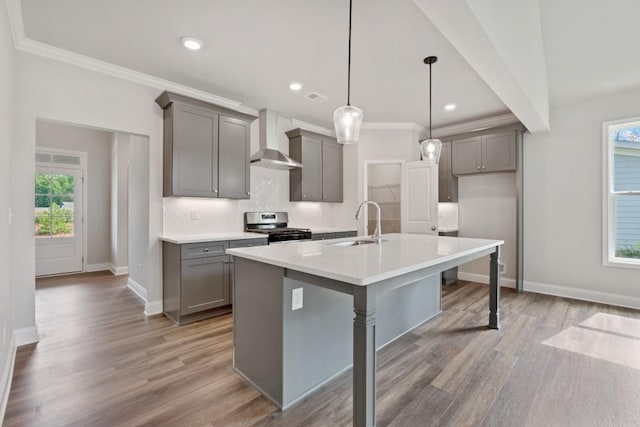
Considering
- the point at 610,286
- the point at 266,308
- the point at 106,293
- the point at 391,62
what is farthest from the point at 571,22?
the point at 106,293

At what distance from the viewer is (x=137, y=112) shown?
10.9 ft

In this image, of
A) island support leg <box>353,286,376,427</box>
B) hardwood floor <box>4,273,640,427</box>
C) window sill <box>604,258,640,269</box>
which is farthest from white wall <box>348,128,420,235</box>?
island support leg <box>353,286,376,427</box>

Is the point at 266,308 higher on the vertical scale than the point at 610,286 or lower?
higher

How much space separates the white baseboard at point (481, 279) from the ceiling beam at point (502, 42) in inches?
98.8

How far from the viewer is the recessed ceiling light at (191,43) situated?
8.56ft

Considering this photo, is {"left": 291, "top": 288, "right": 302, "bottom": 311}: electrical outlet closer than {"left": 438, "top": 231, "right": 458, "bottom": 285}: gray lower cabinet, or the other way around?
{"left": 291, "top": 288, "right": 302, "bottom": 311}: electrical outlet

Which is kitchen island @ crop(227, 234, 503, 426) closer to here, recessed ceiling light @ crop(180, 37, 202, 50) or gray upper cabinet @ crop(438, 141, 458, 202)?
recessed ceiling light @ crop(180, 37, 202, 50)

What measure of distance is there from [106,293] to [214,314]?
6.74 feet

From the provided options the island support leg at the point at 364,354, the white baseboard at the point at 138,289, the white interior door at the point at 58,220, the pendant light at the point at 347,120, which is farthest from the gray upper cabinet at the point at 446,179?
the white interior door at the point at 58,220

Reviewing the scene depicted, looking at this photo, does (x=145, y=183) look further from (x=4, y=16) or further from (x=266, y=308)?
(x=266, y=308)

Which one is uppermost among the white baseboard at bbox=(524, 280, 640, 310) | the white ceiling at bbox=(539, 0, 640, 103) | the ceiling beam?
the white ceiling at bbox=(539, 0, 640, 103)

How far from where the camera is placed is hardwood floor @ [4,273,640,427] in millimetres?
1756

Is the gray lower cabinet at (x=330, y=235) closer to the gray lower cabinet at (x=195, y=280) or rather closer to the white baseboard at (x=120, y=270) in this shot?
the gray lower cabinet at (x=195, y=280)

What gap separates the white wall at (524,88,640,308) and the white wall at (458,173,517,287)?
0.78ft
